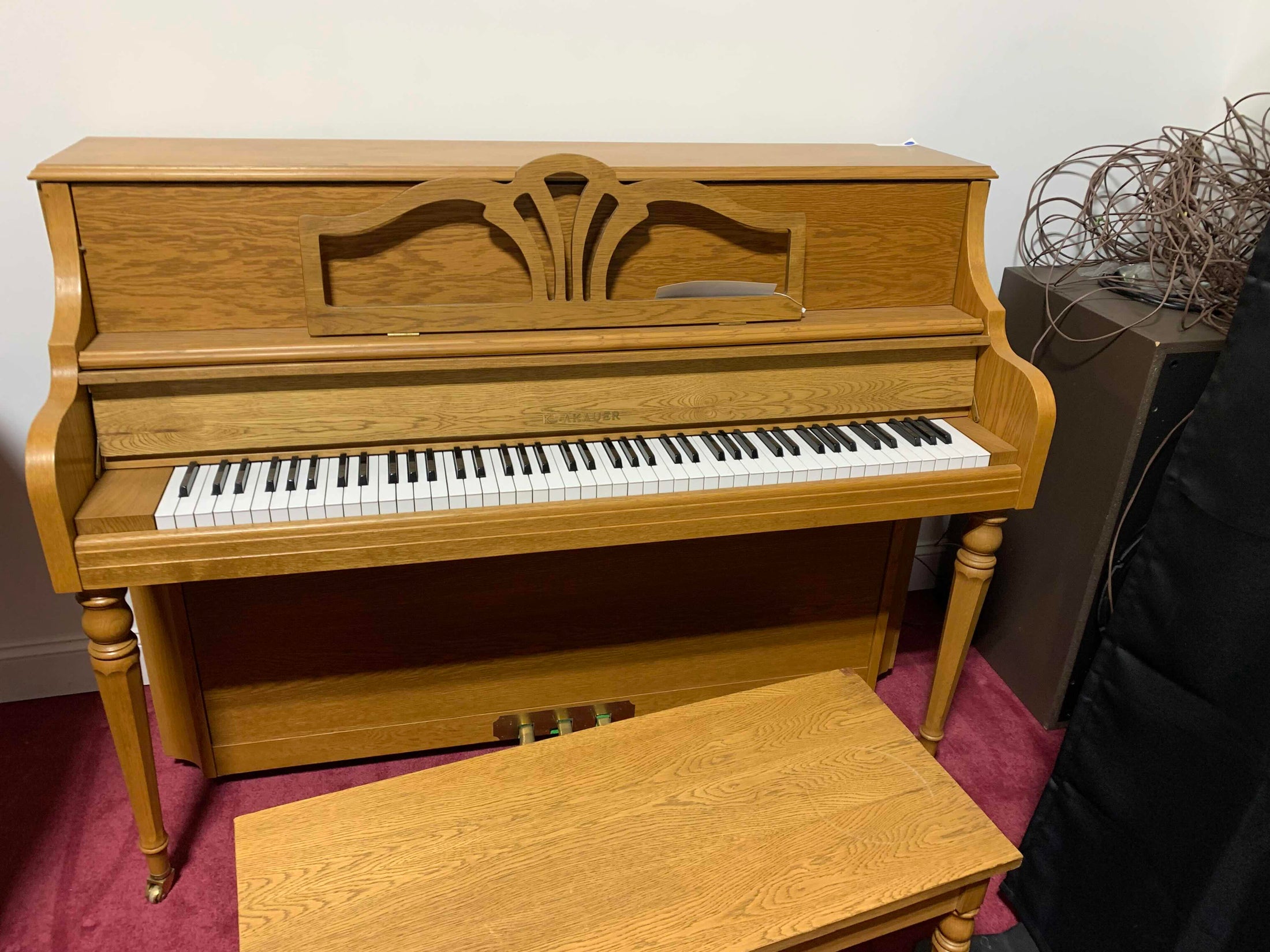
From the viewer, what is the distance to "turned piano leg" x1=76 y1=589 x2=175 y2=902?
1.49m

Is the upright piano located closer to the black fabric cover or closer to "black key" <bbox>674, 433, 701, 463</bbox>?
"black key" <bbox>674, 433, 701, 463</bbox>

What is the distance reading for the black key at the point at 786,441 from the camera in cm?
174

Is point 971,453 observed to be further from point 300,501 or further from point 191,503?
point 191,503

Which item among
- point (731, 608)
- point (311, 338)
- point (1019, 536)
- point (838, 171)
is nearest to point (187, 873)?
point (311, 338)

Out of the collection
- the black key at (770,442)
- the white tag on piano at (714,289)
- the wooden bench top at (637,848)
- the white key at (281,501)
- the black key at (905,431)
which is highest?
the white tag on piano at (714,289)

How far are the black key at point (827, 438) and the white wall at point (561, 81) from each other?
0.75 m

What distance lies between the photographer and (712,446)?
174 cm

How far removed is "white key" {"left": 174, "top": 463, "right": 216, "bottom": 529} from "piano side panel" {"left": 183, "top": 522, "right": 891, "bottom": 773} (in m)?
0.34

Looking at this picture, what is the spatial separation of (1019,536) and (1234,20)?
4.43 ft

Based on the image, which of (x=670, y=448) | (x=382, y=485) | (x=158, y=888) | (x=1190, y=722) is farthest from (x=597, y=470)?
(x=158, y=888)

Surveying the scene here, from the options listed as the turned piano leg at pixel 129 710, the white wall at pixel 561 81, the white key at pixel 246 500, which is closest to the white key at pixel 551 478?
the white key at pixel 246 500

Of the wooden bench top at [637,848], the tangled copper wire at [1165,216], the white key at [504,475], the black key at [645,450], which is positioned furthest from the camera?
the tangled copper wire at [1165,216]

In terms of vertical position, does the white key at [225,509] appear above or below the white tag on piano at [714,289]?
below

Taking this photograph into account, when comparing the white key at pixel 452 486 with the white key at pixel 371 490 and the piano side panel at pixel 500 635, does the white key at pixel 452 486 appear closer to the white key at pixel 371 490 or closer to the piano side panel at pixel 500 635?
the white key at pixel 371 490
